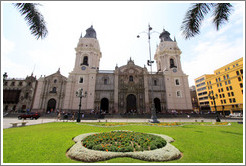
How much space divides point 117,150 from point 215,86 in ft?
182

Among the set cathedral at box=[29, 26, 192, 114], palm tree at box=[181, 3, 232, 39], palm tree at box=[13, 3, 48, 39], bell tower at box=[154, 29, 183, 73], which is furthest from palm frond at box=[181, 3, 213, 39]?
bell tower at box=[154, 29, 183, 73]

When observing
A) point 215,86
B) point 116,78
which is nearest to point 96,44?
point 116,78

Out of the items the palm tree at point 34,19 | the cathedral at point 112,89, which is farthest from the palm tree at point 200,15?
the cathedral at point 112,89

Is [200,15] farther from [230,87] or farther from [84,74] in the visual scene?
[230,87]

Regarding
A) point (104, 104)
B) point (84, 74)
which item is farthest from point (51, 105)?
point (104, 104)

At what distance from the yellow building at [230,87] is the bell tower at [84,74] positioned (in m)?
34.3

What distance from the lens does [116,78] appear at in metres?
32.9

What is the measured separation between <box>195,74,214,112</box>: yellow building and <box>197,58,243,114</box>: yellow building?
602 cm

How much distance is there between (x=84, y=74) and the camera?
3328 cm

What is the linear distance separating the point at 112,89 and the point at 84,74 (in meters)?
9.17

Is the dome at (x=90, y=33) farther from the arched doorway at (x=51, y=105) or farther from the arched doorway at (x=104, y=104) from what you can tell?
the arched doorway at (x=51, y=105)

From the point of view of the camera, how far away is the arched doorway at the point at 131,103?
102ft

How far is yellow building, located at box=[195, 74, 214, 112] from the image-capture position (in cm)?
5250

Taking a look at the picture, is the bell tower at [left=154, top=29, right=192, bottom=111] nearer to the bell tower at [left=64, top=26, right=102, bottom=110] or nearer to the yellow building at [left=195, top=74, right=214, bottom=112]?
the bell tower at [left=64, top=26, right=102, bottom=110]
